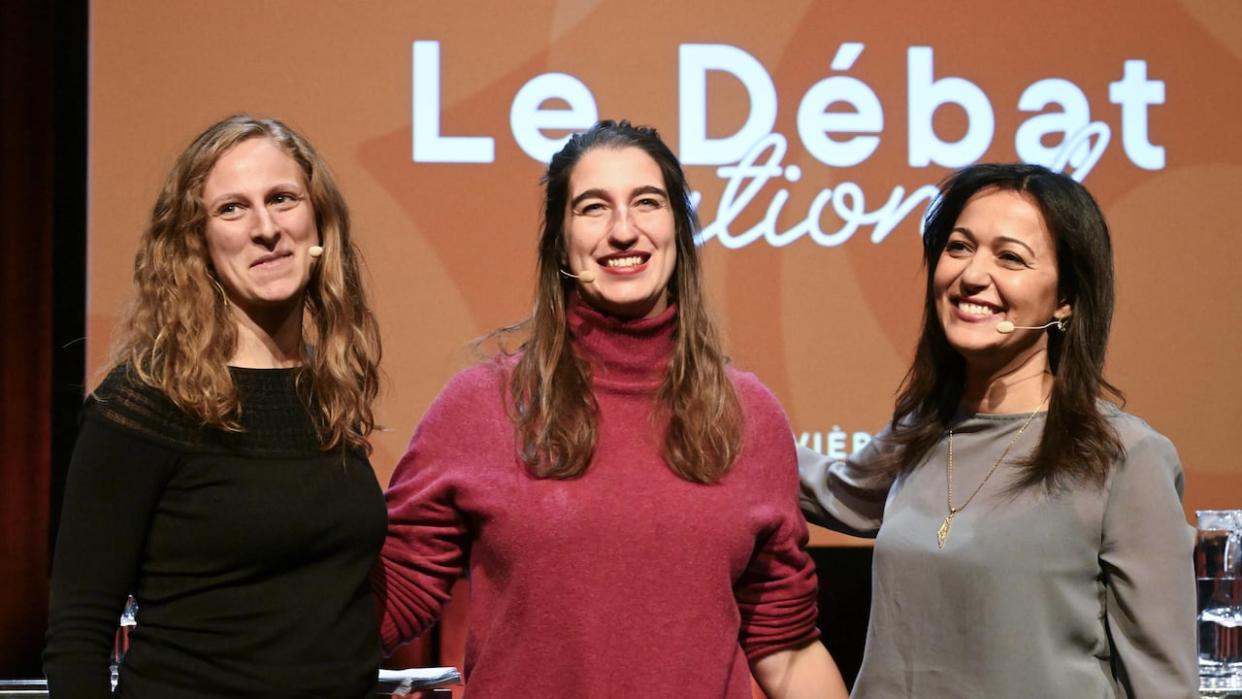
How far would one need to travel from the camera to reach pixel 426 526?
6.93 feet

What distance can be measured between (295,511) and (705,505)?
620mm

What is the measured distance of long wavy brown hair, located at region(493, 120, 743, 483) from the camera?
2.06 metres

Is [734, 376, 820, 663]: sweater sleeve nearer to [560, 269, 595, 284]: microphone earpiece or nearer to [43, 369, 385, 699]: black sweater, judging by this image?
[560, 269, 595, 284]: microphone earpiece

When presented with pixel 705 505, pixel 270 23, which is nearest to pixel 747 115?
pixel 270 23

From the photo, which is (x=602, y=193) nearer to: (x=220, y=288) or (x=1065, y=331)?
(x=220, y=288)

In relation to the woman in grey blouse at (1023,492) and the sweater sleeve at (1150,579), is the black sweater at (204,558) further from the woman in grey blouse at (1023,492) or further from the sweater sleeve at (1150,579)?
the sweater sleeve at (1150,579)

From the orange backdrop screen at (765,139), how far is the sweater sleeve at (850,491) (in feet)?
4.26

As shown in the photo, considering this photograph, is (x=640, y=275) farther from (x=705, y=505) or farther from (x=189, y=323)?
(x=189, y=323)

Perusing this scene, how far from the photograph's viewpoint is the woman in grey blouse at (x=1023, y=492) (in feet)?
6.63

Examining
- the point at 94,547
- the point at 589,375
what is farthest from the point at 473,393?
the point at 94,547

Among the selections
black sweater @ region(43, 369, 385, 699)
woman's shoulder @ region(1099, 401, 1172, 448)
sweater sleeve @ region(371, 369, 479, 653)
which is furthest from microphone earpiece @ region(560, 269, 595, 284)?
woman's shoulder @ region(1099, 401, 1172, 448)

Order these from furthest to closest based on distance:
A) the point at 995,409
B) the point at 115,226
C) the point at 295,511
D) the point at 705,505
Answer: the point at 115,226, the point at 995,409, the point at 705,505, the point at 295,511

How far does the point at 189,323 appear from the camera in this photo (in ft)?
6.23

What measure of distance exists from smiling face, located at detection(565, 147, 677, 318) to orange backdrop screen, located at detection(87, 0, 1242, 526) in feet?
5.51
